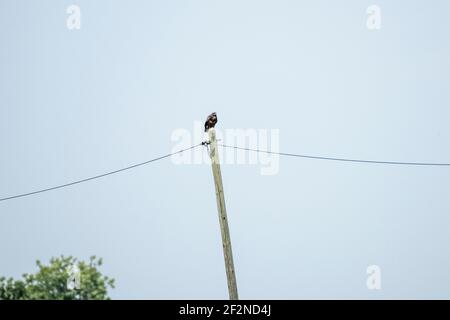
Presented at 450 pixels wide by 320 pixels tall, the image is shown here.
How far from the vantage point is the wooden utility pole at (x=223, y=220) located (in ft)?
44.0

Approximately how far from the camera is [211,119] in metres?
15.0

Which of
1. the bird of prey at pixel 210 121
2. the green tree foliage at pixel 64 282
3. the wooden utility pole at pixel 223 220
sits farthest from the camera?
the green tree foliage at pixel 64 282

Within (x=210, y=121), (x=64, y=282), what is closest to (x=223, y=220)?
(x=210, y=121)

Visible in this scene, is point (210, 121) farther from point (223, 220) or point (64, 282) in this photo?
point (64, 282)

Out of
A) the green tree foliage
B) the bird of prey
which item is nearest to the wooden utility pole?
the bird of prey

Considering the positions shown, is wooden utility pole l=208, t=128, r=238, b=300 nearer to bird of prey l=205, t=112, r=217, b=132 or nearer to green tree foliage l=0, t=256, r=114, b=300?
bird of prey l=205, t=112, r=217, b=132

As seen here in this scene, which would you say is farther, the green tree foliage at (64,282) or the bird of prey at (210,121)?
the green tree foliage at (64,282)

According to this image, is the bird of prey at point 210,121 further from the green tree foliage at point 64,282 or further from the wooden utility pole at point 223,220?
the green tree foliage at point 64,282

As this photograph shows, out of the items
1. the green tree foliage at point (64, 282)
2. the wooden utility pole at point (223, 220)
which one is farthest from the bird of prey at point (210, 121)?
the green tree foliage at point (64, 282)

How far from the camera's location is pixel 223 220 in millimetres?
13828

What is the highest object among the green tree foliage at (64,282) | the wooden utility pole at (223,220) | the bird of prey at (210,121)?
the bird of prey at (210,121)

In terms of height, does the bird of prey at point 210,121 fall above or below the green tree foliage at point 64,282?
above
